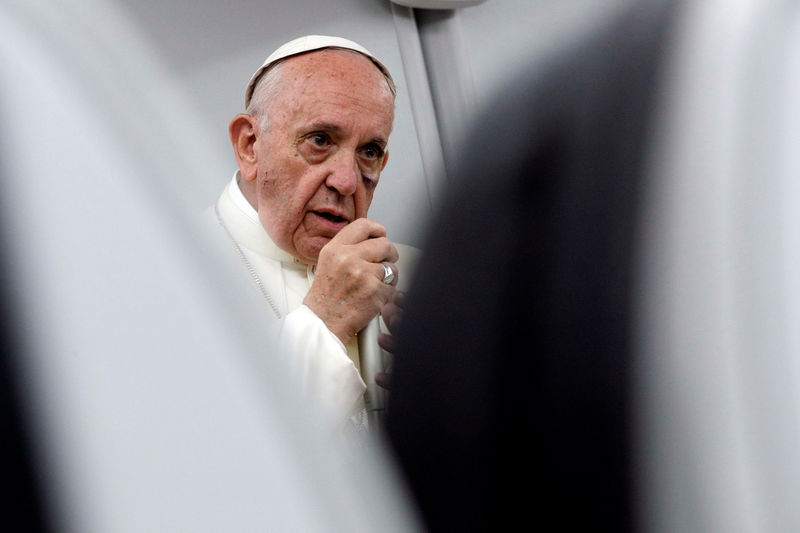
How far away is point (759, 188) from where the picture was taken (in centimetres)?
66

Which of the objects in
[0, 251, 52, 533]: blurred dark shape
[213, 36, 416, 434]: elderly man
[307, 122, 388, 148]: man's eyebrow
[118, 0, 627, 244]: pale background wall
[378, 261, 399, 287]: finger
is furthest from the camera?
[118, 0, 627, 244]: pale background wall

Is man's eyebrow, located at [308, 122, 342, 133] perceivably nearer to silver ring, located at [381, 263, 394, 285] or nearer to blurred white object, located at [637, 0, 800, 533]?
silver ring, located at [381, 263, 394, 285]

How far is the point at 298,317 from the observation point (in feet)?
6.95

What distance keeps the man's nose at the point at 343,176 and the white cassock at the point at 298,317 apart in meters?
0.22

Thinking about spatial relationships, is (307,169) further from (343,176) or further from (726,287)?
(726,287)

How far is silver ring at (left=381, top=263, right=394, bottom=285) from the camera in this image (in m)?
2.26

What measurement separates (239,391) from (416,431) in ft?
0.96

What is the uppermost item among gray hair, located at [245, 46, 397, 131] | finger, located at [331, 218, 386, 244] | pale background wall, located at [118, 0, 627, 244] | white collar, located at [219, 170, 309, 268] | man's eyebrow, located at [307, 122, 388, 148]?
pale background wall, located at [118, 0, 627, 244]

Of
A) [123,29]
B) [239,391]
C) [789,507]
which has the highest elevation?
[123,29]

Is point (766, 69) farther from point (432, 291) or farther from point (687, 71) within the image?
point (432, 291)

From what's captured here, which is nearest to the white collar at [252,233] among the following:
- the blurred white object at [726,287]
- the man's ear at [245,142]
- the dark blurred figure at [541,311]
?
the man's ear at [245,142]

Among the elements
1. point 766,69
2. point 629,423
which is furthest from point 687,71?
point 629,423

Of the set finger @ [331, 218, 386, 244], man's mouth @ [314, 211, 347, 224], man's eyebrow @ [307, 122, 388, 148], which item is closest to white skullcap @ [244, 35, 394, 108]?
man's eyebrow @ [307, 122, 388, 148]

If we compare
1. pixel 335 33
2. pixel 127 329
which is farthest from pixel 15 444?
pixel 335 33
